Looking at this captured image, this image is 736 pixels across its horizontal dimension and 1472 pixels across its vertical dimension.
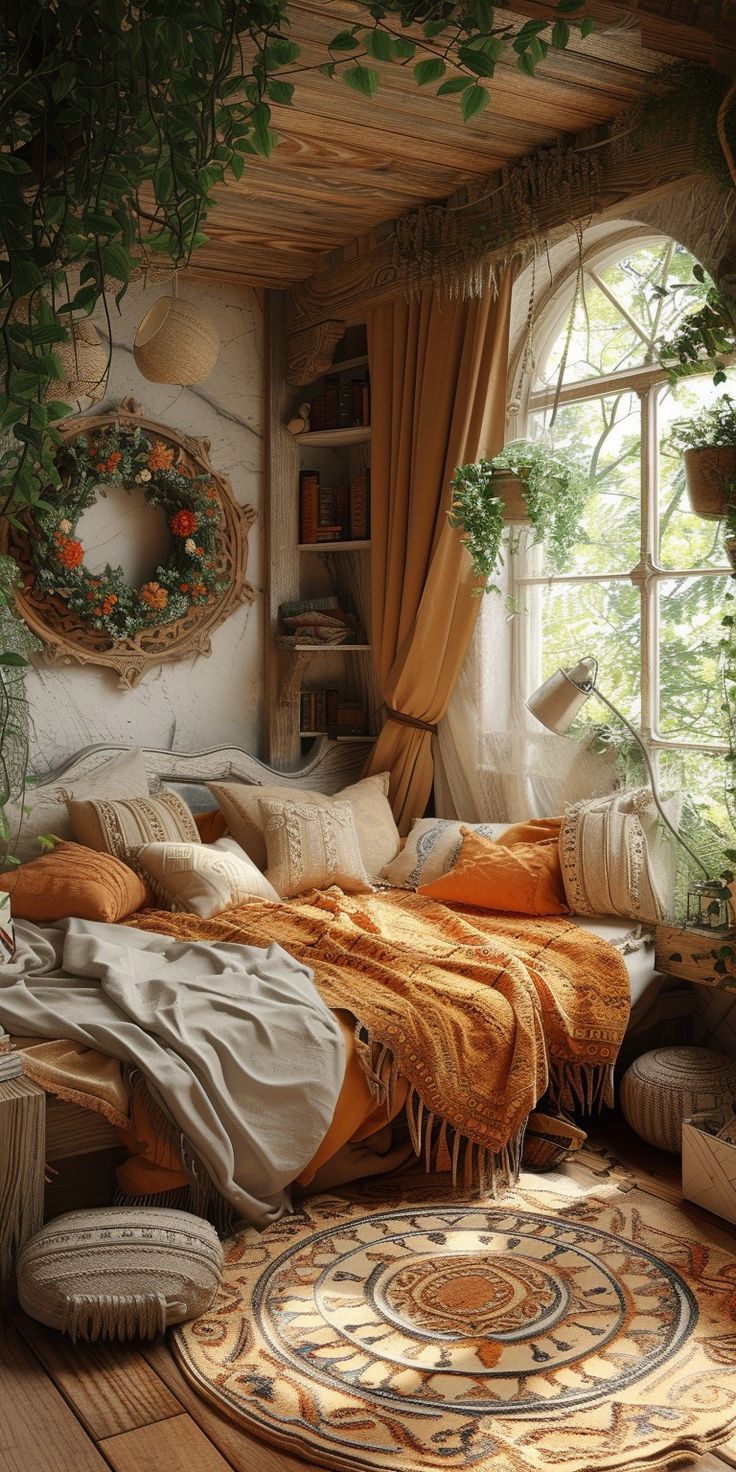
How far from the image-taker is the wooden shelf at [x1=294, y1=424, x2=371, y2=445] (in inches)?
192

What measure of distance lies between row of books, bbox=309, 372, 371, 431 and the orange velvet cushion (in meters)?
1.84

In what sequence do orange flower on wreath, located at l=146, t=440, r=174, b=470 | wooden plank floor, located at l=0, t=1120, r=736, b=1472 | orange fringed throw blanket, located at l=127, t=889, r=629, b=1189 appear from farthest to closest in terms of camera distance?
orange flower on wreath, located at l=146, t=440, r=174, b=470 < orange fringed throw blanket, located at l=127, t=889, r=629, b=1189 < wooden plank floor, located at l=0, t=1120, r=736, b=1472

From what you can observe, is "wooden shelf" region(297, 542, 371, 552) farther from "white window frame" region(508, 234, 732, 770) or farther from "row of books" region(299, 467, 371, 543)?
"white window frame" region(508, 234, 732, 770)

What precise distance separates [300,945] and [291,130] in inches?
89.7

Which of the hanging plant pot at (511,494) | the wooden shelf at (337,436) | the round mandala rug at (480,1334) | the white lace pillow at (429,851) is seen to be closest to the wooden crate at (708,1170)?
the round mandala rug at (480,1334)

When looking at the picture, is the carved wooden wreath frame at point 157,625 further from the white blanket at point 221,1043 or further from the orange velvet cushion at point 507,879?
the white blanket at point 221,1043

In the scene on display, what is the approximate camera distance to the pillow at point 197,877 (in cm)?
384

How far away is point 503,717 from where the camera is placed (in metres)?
4.48

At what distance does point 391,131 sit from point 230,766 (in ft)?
7.26

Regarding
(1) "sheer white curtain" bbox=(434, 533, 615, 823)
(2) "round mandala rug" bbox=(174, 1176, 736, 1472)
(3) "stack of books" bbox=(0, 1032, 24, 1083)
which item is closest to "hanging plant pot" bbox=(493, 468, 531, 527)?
(1) "sheer white curtain" bbox=(434, 533, 615, 823)

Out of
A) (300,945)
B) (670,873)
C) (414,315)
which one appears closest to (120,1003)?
(300,945)

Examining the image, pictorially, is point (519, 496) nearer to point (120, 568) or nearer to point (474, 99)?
point (120, 568)

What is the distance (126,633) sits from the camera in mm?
4543

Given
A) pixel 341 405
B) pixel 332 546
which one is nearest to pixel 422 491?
pixel 332 546
